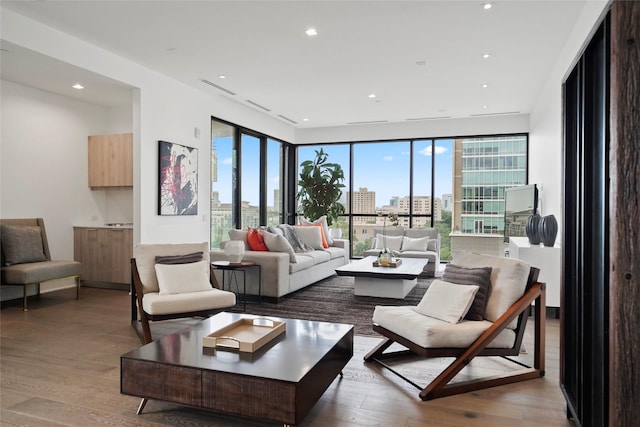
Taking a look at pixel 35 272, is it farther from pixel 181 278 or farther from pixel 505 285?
pixel 505 285

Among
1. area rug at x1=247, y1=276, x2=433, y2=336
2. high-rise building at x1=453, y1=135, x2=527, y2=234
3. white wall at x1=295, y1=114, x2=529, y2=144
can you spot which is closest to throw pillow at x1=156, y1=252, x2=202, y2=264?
area rug at x1=247, y1=276, x2=433, y2=336

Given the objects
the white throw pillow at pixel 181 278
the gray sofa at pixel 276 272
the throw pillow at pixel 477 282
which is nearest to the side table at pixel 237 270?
the gray sofa at pixel 276 272

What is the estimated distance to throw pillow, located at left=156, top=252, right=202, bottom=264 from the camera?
4082mm

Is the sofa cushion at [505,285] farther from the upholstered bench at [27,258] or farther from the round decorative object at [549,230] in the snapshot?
the upholstered bench at [27,258]

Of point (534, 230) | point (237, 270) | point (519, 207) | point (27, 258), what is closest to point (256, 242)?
point (237, 270)

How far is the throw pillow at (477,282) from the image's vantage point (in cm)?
298

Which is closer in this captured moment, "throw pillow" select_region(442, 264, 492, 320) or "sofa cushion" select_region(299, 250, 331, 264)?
"throw pillow" select_region(442, 264, 492, 320)

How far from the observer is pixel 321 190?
9227mm

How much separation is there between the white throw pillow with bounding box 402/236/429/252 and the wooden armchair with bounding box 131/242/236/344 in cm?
435

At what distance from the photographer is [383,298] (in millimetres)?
5520

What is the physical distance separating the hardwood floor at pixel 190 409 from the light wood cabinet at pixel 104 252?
2168mm

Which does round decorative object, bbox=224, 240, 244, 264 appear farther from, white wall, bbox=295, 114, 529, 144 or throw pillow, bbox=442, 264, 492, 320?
white wall, bbox=295, 114, 529, 144

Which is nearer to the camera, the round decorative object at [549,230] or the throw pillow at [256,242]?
the round decorative object at [549,230]

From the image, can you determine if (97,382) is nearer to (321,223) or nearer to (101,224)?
(101,224)
